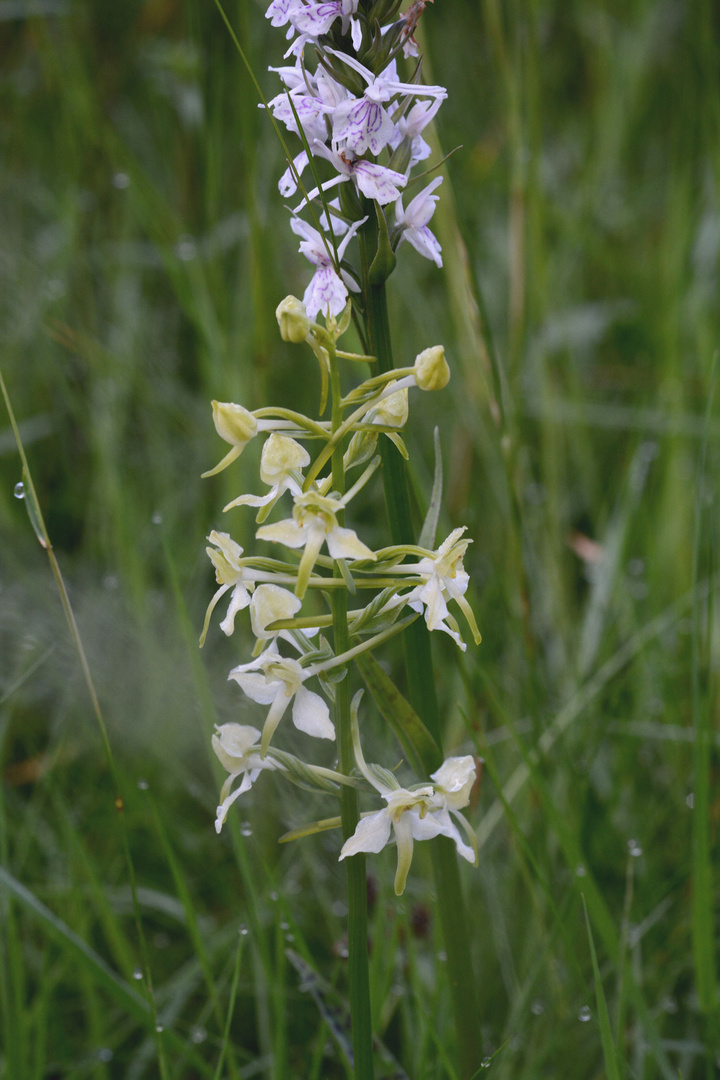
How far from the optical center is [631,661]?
1414mm

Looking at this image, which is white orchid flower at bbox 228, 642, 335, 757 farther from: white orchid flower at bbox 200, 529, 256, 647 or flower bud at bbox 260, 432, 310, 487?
flower bud at bbox 260, 432, 310, 487

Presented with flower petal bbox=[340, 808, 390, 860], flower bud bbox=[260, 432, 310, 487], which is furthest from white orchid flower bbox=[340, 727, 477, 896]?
flower bud bbox=[260, 432, 310, 487]

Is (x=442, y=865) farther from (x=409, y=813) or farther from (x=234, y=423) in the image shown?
(x=234, y=423)

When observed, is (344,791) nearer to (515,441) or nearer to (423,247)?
(423,247)

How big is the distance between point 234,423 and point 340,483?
0.09 meters

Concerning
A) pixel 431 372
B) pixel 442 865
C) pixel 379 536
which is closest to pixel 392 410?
pixel 431 372

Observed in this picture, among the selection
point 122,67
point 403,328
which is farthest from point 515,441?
point 122,67

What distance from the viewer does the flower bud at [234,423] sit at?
663 mm

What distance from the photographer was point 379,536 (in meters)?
1.79

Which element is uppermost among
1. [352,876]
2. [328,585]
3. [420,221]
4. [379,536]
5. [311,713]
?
[420,221]

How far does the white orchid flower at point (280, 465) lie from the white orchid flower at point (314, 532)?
44mm

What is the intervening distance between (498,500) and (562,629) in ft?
0.93

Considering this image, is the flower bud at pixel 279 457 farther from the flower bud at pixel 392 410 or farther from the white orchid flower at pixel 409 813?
the white orchid flower at pixel 409 813

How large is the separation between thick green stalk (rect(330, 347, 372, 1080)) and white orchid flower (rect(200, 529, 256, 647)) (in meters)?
0.08
